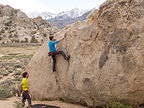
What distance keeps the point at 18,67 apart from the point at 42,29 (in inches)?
2013

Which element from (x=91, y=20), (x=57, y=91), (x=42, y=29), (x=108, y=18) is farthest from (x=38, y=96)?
(x=42, y=29)

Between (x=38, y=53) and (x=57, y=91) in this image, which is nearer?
(x=57, y=91)

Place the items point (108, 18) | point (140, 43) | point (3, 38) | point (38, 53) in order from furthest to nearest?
1. point (3, 38)
2. point (38, 53)
3. point (108, 18)
4. point (140, 43)

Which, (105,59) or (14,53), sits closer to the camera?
(105,59)

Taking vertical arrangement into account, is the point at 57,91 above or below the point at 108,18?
below

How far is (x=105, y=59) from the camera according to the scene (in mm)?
5047

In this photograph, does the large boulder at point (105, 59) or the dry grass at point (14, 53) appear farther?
the dry grass at point (14, 53)

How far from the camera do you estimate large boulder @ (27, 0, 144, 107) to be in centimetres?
451

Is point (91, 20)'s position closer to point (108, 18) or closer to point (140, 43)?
point (108, 18)

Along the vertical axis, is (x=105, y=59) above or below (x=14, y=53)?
below

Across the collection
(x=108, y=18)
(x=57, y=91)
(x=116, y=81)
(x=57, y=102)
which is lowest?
(x=57, y=102)

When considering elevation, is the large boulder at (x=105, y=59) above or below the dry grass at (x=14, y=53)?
below

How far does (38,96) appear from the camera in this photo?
7.44m

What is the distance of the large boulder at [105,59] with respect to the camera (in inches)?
177
